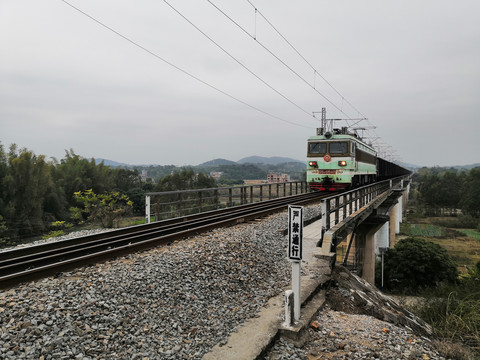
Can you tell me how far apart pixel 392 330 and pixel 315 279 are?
5.52ft

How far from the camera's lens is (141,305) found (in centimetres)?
424

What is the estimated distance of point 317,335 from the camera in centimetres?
479

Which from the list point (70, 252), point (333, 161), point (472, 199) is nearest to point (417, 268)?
point (333, 161)

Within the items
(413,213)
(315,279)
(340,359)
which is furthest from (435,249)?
(413,213)

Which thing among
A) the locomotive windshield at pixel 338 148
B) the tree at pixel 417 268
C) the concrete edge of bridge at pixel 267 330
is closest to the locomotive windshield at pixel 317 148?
the locomotive windshield at pixel 338 148

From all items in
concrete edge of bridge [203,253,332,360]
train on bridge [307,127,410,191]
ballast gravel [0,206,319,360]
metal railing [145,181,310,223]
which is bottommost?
concrete edge of bridge [203,253,332,360]

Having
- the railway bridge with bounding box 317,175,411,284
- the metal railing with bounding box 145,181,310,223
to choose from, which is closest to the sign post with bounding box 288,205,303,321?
the railway bridge with bounding box 317,175,411,284

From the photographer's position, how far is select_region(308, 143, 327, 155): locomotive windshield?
19.4 m

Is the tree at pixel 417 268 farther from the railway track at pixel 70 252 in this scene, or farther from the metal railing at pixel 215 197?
the railway track at pixel 70 252

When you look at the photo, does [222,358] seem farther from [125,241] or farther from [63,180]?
[63,180]

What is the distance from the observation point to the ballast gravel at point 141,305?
337 cm

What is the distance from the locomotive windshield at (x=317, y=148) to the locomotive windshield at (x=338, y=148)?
0.43 m

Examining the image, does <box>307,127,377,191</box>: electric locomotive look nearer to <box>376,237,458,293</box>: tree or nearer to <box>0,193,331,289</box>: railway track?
<box>0,193,331,289</box>: railway track

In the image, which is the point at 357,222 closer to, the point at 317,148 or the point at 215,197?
the point at 215,197
